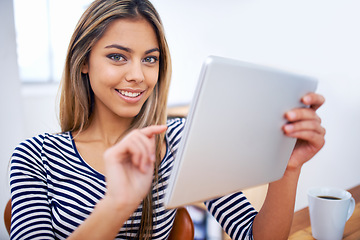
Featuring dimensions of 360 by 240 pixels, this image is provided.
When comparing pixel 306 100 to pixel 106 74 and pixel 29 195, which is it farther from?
pixel 29 195

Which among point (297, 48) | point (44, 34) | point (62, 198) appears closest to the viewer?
point (62, 198)

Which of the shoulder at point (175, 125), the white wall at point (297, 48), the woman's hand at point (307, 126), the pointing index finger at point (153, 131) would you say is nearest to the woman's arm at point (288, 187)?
the woman's hand at point (307, 126)

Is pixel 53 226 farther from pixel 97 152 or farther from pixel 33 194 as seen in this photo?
pixel 97 152

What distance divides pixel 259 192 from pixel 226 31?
215 cm

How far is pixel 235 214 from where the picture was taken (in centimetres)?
98

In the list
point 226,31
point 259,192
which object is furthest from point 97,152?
point 226,31

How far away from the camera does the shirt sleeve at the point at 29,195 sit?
2.65 ft

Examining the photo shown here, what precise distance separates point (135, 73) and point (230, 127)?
48cm

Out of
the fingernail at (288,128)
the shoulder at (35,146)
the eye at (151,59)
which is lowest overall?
the shoulder at (35,146)

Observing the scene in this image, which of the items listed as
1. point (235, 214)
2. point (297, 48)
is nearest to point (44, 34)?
point (297, 48)

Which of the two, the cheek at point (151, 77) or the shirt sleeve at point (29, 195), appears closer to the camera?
the shirt sleeve at point (29, 195)

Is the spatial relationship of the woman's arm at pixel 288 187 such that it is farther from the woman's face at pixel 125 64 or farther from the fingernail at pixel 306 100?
the woman's face at pixel 125 64

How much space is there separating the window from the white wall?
0.32m

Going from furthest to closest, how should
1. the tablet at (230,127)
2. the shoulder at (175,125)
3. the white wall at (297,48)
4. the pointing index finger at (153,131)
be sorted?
the white wall at (297,48)
the shoulder at (175,125)
the pointing index finger at (153,131)
the tablet at (230,127)
